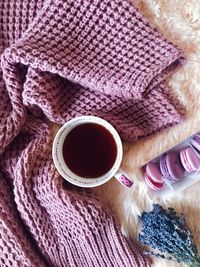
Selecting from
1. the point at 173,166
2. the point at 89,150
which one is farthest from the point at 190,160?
the point at 89,150

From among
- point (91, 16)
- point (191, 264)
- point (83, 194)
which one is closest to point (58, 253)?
point (83, 194)

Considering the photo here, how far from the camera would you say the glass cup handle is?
2.70 ft

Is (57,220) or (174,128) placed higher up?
(174,128)

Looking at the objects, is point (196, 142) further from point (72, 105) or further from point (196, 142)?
point (72, 105)

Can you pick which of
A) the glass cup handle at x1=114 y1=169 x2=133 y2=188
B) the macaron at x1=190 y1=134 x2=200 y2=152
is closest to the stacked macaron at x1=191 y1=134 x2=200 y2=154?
the macaron at x1=190 y1=134 x2=200 y2=152

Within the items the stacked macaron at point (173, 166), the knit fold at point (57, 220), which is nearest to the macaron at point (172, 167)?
the stacked macaron at point (173, 166)

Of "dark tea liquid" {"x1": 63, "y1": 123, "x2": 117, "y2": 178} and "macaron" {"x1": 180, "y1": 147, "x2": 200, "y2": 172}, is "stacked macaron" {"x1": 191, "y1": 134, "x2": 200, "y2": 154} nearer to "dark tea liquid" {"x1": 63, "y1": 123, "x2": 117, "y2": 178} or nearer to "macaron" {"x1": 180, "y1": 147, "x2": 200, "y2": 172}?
"macaron" {"x1": 180, "y1": 147, "x2": 200, "y2": 172}

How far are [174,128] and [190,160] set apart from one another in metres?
0.07

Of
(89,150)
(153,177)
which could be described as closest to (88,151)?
(89,150)

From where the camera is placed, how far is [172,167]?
828 mm

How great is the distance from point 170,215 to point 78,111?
8.0 inches

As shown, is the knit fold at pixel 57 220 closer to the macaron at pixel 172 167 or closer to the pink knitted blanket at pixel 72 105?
the pink knitted blanket at pixel 72 105

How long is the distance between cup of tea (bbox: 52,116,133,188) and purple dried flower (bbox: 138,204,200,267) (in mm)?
60

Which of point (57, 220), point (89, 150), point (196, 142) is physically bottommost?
point (57, 220)
